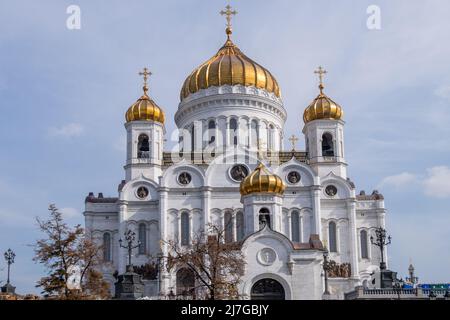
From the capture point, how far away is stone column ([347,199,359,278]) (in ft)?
146

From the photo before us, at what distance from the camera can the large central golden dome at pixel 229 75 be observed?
169ft

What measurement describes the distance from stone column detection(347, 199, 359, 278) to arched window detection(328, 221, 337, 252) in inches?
43.4

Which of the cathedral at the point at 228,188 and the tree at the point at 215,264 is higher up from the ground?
the cathedral at the point at 228,188

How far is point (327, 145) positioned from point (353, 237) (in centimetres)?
735

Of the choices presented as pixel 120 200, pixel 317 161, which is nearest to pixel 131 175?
pixel 120 200

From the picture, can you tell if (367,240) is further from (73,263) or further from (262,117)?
(73,263)

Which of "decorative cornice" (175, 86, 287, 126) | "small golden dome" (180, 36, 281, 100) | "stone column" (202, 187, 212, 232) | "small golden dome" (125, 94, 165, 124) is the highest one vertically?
"small golden dome" (180, 36, 281, 100)

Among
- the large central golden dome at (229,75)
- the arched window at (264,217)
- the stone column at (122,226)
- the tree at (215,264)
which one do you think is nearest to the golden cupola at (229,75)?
the large central golden dome at (229,75)

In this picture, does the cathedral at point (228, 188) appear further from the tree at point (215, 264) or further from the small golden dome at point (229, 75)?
the tree at point (215, 264)

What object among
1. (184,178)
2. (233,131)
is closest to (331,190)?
(233,131)

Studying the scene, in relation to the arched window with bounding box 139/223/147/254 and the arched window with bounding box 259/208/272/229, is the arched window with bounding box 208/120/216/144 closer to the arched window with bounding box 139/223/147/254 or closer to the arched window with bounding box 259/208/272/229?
the arched window with bounding box 139/223/147/254

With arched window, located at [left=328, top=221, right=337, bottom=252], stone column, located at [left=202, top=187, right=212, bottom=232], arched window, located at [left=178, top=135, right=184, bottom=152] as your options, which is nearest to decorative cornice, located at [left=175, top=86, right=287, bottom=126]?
arched window, located at [left=178, top=135, right=184, bottom=152]

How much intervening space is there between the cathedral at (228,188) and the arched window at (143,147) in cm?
8
